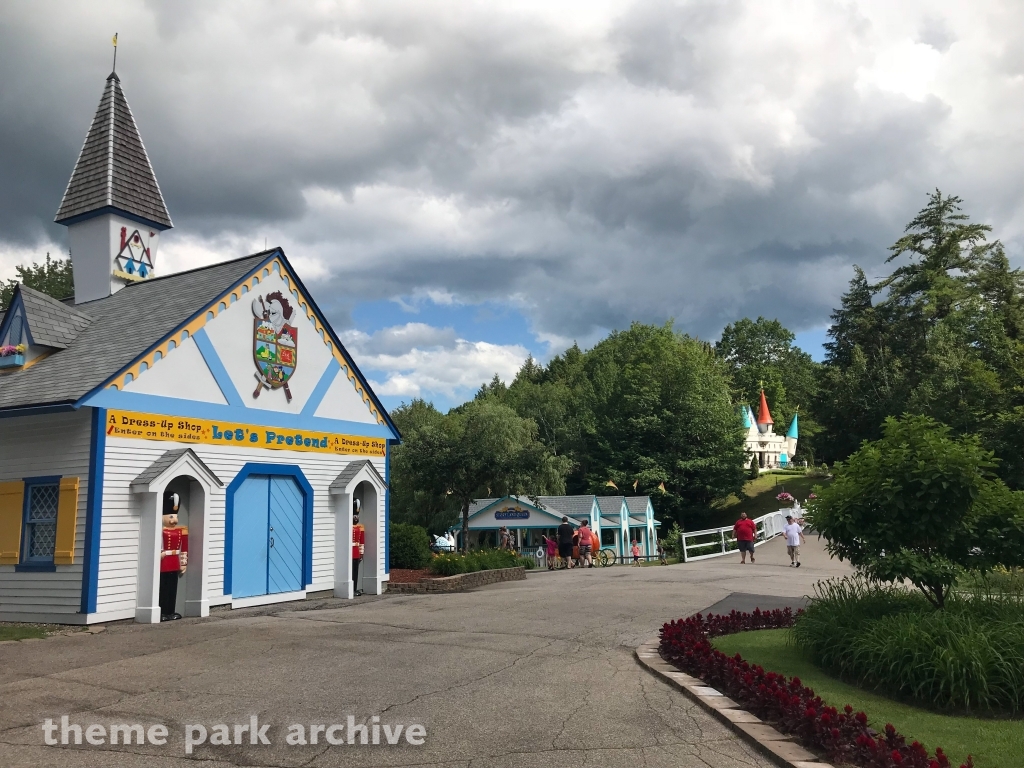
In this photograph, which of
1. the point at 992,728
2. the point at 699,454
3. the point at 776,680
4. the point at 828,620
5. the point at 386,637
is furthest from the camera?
the point at 699,454

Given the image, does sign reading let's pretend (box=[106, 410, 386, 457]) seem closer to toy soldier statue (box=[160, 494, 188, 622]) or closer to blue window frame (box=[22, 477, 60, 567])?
toy soldier statue (box=[160, 494, 188, 622])

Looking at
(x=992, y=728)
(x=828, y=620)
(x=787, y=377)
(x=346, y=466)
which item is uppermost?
(x=787, y=377)

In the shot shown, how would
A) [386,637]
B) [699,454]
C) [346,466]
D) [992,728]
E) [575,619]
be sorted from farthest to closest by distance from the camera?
1. [699,454]
2. [346,466]
3. [575,619]
4. [386,637]
5. [992,728]

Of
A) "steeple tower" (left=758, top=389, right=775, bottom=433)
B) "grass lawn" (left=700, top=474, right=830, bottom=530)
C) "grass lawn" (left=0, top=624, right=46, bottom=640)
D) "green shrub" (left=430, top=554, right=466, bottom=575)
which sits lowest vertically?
"grass lawn" (left=0, top=624, right=46, bottom=640)

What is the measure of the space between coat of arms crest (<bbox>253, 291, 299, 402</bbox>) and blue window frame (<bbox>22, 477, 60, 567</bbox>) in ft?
13.7

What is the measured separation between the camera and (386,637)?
11008 mm

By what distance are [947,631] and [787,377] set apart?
332 feet

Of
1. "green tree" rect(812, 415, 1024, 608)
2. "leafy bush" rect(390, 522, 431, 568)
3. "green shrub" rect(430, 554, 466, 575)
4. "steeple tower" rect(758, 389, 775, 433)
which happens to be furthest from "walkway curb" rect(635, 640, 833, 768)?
"steeple tower" rect(758, 389, 775, 433)

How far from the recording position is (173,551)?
46.1 ft

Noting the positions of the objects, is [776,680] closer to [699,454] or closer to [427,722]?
[427,722]

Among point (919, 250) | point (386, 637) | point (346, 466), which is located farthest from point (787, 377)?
point (386, 637)

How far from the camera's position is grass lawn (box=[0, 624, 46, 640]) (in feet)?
37.7

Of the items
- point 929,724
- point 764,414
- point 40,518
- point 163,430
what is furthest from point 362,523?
point 764,414

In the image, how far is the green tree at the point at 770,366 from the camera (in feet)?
328
